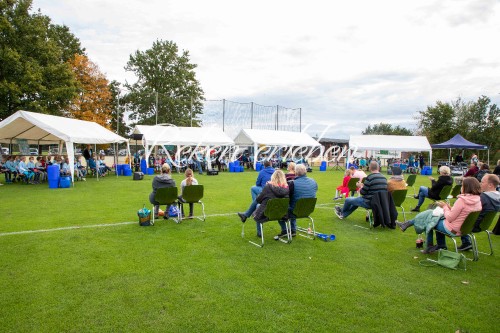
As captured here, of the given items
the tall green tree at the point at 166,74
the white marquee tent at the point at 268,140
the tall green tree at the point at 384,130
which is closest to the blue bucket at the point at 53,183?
the white marquee tent at the point at 268,140

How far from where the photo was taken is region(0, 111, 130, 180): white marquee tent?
13562 millimetres

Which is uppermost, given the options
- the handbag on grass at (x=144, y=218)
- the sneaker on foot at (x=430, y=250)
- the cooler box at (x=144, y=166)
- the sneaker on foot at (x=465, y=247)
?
the cooler box at (x=144, y=166)

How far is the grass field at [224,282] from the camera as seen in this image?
3.09m

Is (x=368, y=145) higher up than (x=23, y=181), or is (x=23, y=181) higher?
(x=368, y=145)

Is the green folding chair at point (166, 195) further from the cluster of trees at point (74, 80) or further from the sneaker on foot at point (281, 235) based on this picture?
the cluster of trees at point (74, 80)

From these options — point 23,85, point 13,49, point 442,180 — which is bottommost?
point 442,180

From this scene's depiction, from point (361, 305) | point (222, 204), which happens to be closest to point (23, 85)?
point (222, 204)

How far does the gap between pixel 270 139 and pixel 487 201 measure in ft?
68.0

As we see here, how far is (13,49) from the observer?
20750 mm

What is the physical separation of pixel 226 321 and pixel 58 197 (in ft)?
31.2

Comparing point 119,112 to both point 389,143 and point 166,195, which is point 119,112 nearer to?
point 389,143

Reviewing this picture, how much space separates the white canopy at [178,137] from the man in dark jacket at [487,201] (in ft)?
55.7

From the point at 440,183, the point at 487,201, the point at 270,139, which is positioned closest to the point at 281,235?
the point at 487,201

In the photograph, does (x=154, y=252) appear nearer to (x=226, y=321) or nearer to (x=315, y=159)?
(x=226, y=321)
